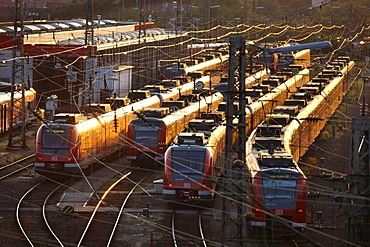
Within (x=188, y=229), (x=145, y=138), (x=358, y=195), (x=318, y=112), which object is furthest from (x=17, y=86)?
(x=358, y=195)

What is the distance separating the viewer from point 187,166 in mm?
27359

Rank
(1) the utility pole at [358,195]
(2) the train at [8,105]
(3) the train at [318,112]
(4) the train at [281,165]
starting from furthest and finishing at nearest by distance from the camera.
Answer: (2) the train at [8,105] → (3) the train at [318,112] → (4) the train at [281,165] → (1) the utility pole at [358,195]

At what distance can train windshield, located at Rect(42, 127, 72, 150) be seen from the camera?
103 feet

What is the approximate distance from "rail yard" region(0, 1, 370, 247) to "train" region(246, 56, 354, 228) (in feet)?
0.12

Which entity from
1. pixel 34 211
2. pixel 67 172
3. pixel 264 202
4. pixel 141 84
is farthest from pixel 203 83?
pixel 264 202

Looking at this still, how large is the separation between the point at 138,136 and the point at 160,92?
10228 millimetres

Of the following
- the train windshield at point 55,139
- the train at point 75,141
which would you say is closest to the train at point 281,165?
the train at point 75,141

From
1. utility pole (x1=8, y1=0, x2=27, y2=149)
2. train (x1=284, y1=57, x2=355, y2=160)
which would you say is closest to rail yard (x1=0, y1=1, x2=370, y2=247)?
train (x1=284, y1=57, x2=355, y2=160)

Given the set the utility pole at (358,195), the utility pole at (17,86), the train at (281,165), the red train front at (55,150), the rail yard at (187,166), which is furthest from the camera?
the utility pole at (17,86)

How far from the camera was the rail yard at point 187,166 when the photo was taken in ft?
65.2

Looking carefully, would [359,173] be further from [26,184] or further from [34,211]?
[26,184]

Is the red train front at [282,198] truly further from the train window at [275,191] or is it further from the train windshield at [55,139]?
the train windshield at [55,139]

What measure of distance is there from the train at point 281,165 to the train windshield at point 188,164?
1353 mm

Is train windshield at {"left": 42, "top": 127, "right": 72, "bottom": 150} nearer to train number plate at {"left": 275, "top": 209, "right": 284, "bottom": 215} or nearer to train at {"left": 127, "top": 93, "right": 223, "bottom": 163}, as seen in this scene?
train at {"left": 127, "top": 93, "right": 223, "bottom": 163}
